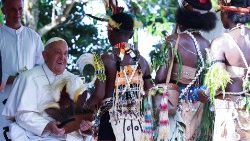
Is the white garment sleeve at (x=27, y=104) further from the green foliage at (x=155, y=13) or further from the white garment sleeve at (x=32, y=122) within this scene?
the green foliage at (x=155, y=13)

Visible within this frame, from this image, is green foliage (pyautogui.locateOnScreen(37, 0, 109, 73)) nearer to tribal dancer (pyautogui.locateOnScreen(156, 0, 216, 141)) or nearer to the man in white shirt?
the man in white shirt

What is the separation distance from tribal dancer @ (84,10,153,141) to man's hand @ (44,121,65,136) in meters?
0.40

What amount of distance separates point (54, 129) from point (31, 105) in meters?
0.34

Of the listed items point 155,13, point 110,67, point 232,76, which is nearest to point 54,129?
point 110,67

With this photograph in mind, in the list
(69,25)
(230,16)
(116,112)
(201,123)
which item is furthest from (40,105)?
(69,25)

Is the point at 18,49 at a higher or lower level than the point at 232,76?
higher

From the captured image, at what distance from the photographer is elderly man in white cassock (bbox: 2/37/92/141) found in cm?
574

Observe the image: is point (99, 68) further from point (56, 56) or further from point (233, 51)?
point (233, 51)

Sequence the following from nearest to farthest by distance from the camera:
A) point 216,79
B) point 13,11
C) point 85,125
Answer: point 216,79, point 85,125, point 13,11

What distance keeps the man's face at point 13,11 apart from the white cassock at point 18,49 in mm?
74

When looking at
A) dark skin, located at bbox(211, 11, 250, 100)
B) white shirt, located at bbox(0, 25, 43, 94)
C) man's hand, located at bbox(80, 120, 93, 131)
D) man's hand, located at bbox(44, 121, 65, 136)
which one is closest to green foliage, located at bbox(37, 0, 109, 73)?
white shirt, located at bbox(0, 25, 43, 94)

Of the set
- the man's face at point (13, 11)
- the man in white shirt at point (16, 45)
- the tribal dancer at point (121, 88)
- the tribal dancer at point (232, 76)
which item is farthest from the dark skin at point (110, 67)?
the man's face at point (13, 11)

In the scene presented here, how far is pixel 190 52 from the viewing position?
19.1 ft

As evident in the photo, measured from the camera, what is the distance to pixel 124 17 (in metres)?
6.11
